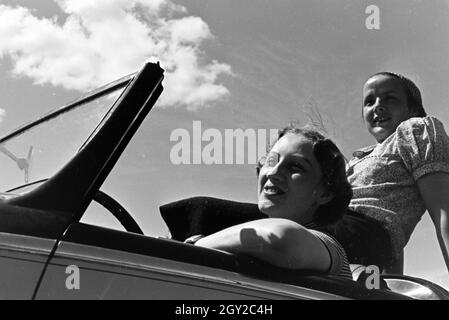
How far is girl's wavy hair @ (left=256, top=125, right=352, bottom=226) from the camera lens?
73.6 inches

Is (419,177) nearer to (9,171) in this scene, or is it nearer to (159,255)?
(159,255)

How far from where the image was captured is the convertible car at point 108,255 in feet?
4.28

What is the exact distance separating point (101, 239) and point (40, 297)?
0.18m

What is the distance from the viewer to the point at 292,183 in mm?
1803

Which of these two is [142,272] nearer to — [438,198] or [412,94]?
[438,198]

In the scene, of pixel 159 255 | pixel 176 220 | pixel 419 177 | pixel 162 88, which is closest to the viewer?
pixel 159 255

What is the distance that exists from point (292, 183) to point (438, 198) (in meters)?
0.72

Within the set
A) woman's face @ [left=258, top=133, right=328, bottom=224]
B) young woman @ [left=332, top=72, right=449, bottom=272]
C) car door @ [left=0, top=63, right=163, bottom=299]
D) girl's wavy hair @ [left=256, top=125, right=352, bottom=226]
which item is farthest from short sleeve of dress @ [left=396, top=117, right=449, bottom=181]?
car door @ [left=0, top=63, right=163, bottom=299]

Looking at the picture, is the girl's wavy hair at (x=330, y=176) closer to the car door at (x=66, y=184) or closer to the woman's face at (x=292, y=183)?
the woman's face at (x=292, y=183)

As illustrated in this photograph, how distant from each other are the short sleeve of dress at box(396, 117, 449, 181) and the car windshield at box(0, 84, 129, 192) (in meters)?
1.22

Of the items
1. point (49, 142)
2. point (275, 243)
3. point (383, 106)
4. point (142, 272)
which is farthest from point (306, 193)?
point (383, 106)

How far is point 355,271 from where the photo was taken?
75.2 inches
